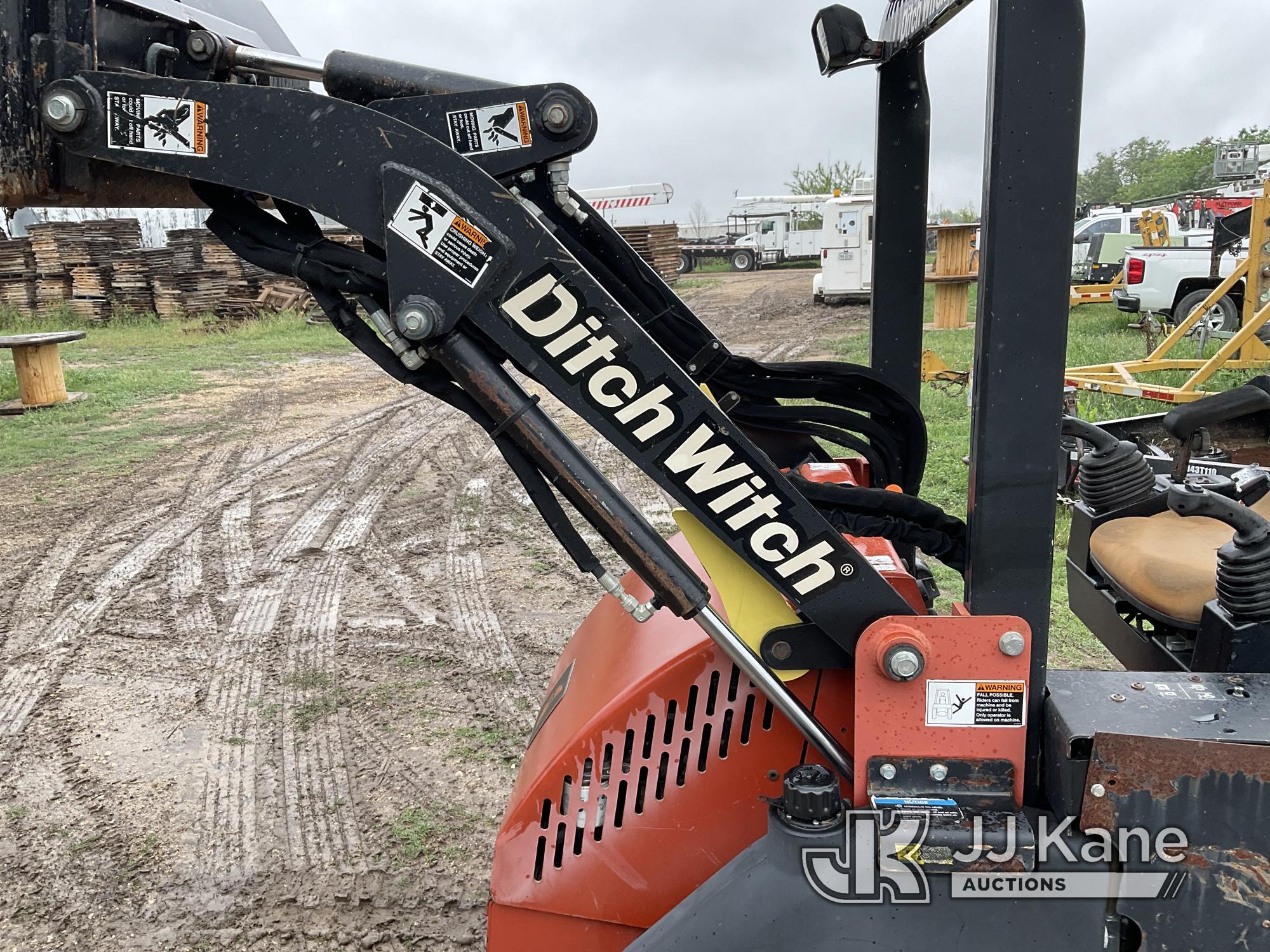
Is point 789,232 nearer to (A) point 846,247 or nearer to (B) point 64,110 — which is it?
(A) point 846,247

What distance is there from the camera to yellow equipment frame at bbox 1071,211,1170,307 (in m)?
18.8

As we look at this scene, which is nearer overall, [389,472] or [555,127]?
[555,127]

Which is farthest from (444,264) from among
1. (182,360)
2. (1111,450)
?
(182,360)

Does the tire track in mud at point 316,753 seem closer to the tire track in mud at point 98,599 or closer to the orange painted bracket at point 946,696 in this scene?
the tire track in mud at point 98,599

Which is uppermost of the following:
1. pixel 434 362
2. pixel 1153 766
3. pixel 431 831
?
pixel 434 362

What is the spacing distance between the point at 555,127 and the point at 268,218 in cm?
60

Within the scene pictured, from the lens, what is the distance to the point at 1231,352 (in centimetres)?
974

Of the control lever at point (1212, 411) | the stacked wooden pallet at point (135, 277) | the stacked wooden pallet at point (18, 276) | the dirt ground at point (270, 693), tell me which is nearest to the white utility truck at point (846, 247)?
the stacked wooden pallet at point (135, 277)

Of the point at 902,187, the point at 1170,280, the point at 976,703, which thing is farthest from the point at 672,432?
the point at 1170,280

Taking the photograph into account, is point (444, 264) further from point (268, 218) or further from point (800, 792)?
point (800, 792)

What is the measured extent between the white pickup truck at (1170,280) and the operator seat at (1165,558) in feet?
46.3

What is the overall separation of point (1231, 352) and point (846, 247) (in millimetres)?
11967

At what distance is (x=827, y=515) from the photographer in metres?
2.05

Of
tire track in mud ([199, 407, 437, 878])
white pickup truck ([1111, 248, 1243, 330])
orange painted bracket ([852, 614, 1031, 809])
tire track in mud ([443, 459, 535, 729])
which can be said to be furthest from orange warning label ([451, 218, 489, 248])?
white pickup truck ([1111, 248, 1243, 330])
